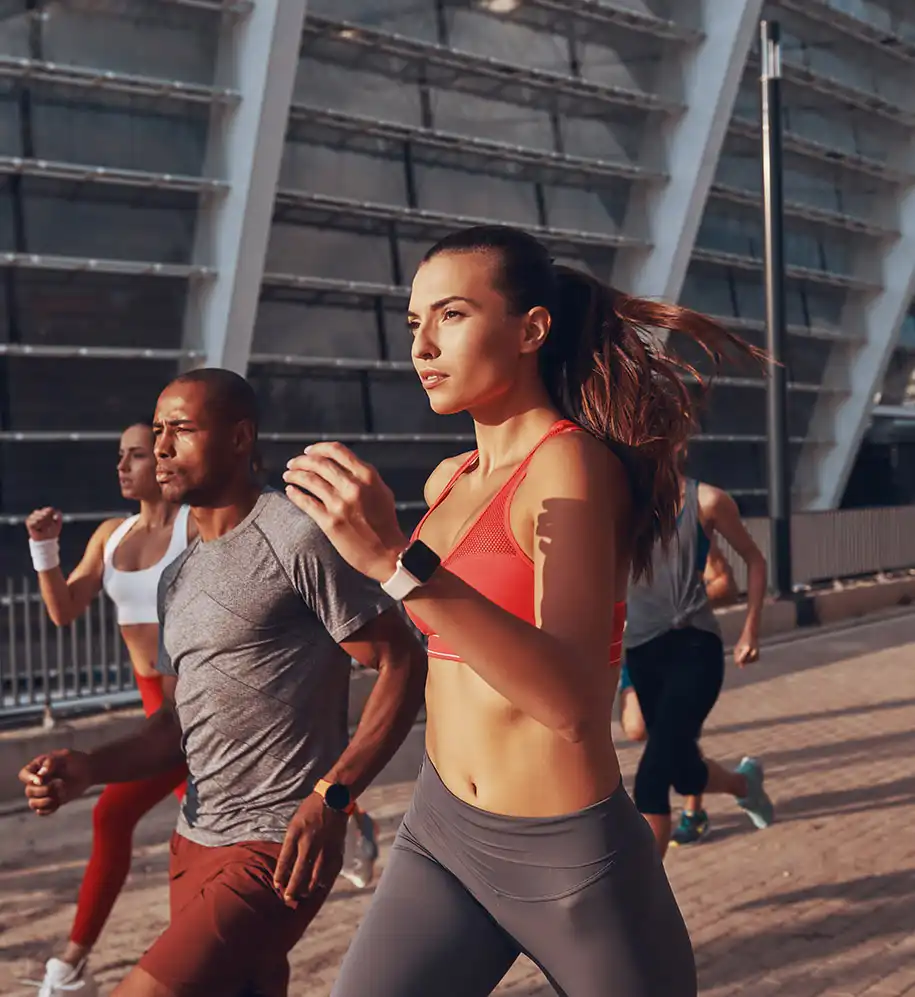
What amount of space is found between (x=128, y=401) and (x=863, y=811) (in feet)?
37.8

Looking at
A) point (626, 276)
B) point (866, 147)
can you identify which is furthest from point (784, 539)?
point (866, 147)

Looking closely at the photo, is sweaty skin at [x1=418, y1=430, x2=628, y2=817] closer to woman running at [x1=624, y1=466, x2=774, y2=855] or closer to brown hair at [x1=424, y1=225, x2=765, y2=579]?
brown hair at [x1=424, y1=225, x2=765, y2=579]

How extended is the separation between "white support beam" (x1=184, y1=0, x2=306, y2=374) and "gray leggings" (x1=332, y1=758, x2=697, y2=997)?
1434 centimetres

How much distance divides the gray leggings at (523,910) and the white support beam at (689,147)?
1912 cm

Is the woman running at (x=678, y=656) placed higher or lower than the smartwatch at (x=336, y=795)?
lower

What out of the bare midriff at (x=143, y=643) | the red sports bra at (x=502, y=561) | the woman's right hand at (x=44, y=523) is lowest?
the bare midriff at (x=143, y=643)

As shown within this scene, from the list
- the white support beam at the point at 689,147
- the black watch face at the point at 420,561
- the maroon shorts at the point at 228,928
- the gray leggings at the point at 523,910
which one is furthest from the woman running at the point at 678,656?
the white support beam at the point at 689,147

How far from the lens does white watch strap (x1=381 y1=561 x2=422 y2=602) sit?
1976mm

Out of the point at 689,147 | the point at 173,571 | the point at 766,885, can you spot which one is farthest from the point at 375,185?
the point at 173,571

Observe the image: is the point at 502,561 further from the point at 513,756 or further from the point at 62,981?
the point at 62,981

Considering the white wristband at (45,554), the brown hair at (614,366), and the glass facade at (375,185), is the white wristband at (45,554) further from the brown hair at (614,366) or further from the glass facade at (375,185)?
the glass facade at (375,185)

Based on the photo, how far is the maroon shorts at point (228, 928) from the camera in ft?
9.24

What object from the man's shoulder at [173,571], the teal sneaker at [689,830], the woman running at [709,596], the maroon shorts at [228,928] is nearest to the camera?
the maroon shorts at [228,928]

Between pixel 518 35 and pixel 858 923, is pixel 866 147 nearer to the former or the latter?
pixel 518 35
